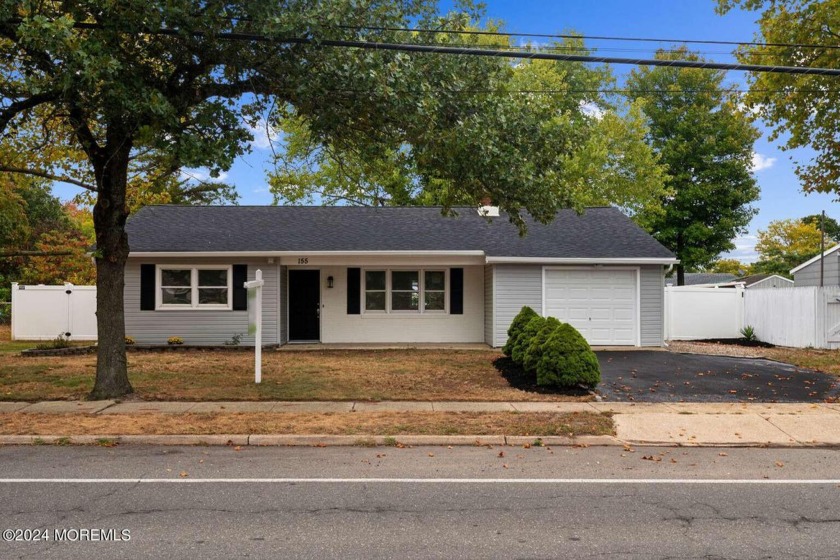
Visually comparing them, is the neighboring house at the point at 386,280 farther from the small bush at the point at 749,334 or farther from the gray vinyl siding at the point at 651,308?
the small bush at the point at 749,334

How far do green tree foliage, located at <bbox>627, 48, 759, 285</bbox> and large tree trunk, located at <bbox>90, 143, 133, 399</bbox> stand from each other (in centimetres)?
3423

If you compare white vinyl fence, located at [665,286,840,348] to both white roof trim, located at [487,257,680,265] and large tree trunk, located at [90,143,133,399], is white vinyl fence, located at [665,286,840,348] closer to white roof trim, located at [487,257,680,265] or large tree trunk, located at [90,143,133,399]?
white roof trim, located at [487,257,680,265]

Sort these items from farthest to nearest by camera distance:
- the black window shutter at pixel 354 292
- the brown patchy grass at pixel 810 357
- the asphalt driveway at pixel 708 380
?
the black window shutter at pixel 354 292, the brown patchy grass at pixel 810 357, the asphalt driveway at pixel 708 380

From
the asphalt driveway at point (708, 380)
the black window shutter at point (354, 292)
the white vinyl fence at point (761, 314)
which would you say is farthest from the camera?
the black window shutter at point (354, 292)

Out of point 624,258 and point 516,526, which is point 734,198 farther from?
point 516,526

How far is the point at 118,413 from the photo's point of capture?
30.5 ft

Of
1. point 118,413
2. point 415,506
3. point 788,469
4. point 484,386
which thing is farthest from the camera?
point 484,386

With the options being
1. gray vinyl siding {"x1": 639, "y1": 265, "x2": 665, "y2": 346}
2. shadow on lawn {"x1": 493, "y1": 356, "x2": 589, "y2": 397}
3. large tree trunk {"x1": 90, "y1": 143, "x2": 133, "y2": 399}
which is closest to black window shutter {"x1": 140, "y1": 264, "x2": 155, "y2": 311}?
large tree trunk {"x1": 90, "y1": 143, "x2": 133, "y2": 399}

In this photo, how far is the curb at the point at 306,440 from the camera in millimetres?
7812

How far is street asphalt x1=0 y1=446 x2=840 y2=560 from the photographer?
176 inches

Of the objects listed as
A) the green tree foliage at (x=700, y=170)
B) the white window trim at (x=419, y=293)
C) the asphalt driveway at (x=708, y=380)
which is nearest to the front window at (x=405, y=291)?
the white window trim at (x=419, y=293)

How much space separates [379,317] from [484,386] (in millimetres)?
7872

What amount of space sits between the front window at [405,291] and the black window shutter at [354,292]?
0.20 m

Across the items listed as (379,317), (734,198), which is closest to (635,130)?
(734,198)
